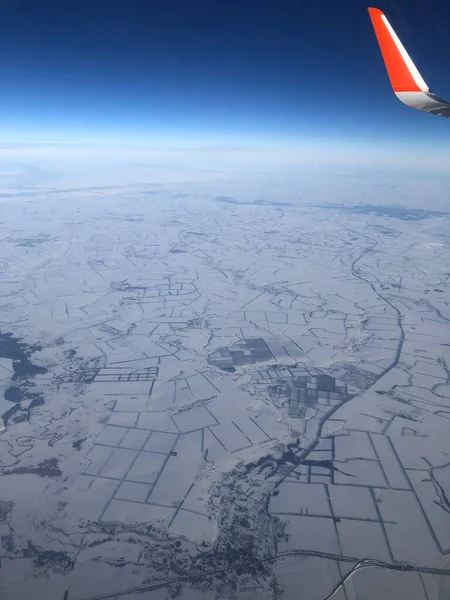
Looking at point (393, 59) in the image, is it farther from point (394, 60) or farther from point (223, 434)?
point (223, 434)

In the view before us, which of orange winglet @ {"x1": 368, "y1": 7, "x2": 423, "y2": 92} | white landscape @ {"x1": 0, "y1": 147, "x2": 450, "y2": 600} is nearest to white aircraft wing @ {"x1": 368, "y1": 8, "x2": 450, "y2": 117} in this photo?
orange winglet @ {"x1": 368, "y1": 7, "x2": 423, "y2": 92}

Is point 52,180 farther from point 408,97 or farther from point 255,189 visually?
point 408,97

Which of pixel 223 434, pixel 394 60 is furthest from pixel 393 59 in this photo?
pixel 223 434

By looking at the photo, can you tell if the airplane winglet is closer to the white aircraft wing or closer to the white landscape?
the white aircraft wing

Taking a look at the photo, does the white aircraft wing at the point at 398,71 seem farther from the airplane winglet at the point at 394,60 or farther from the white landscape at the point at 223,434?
the white landscape at the point at 223,434

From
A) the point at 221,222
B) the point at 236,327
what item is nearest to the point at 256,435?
the point at 236,327

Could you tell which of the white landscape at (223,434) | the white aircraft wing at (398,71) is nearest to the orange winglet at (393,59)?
the white aircraft wing at (398,71)
